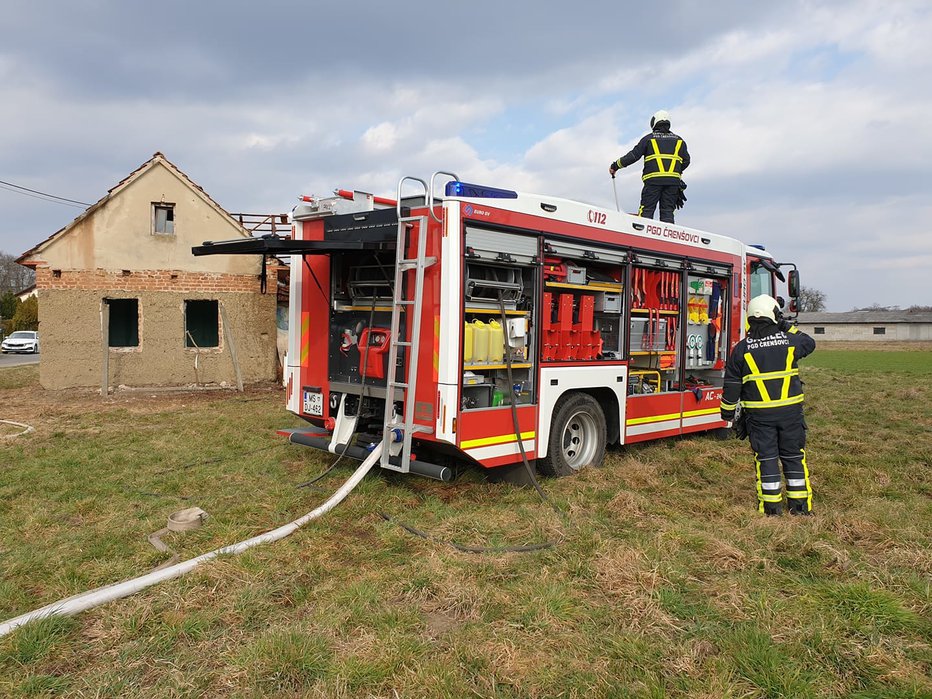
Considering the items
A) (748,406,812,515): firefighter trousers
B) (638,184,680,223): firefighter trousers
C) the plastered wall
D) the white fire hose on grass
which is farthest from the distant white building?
the white fire hose on grass

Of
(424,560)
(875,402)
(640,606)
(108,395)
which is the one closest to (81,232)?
(108,395)

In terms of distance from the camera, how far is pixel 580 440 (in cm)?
679

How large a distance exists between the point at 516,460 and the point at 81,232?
40.1 feet

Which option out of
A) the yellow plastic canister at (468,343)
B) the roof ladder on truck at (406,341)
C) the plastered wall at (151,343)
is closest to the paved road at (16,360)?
the plastered wall at (151,343)

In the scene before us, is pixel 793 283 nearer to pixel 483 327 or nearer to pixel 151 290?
pixel 483 327

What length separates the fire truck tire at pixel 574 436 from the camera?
6309mm

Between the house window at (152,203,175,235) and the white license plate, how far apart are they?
9.62 metres

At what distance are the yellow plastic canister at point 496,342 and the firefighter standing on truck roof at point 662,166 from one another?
405cm

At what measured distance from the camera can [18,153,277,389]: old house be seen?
1373 centimetres

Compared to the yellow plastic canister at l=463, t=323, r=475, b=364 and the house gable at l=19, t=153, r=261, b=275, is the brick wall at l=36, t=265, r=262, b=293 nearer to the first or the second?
the house gable at l=19, t=153, r=261, b=275

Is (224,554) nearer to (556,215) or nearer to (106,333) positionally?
(556,215)

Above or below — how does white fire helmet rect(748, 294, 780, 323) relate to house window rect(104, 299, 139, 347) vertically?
above

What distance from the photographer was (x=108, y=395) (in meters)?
13.4

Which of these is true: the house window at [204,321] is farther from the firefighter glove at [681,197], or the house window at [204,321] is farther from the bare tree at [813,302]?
the bare tree at [813,302]
